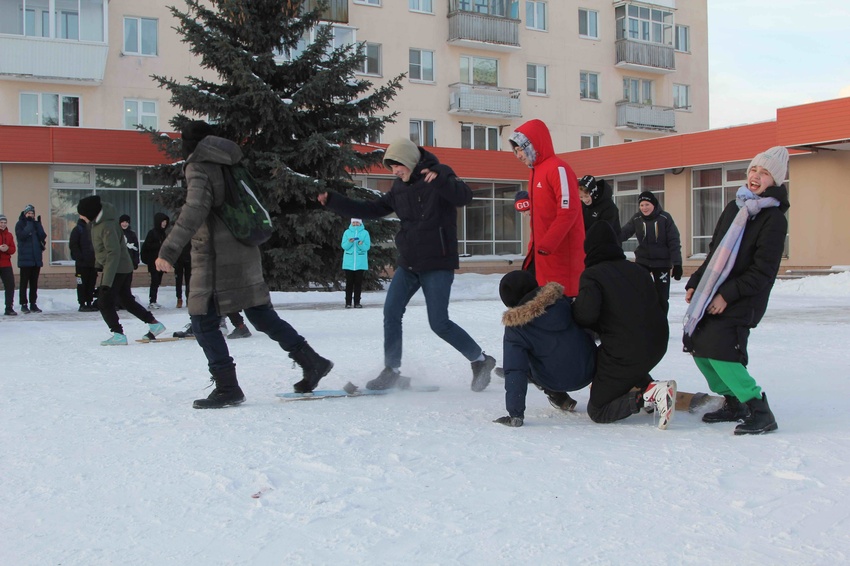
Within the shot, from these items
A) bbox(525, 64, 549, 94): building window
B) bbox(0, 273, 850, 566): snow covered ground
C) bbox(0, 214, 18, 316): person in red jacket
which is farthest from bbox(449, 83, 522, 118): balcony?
→ bbox(0, 273, 850, 566): snow covered ground

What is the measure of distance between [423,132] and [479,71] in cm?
390

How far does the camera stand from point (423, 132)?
106 feet

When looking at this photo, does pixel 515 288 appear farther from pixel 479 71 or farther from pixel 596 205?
pixel 479 71

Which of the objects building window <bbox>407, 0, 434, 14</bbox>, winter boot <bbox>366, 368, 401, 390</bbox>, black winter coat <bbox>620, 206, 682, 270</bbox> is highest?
building window <bbox>407, 0, 434, 14</bbox>

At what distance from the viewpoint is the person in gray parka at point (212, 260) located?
4.88 m

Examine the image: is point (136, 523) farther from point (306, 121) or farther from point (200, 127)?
point (306, 121)

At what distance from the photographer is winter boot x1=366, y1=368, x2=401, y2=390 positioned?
572cm

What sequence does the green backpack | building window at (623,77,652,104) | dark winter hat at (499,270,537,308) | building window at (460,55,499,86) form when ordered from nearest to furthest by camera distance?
dark winter hat at (499,270,537,308) → the green backpack → building window at (460,55,499,86) → building window at (623,77,652,104)

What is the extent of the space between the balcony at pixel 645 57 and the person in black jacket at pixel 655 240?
29.4m

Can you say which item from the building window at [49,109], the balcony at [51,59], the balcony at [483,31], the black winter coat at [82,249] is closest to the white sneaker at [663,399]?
the black winter coat at [82,249]

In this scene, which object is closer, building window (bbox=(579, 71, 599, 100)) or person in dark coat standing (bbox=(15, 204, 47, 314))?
person in dark coat standing (bbox=(15, 204, 47, 314))

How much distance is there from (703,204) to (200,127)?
25138mm

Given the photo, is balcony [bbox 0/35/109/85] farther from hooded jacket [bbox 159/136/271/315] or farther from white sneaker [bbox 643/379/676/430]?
white sneaker [bbox 643/379/676/430]

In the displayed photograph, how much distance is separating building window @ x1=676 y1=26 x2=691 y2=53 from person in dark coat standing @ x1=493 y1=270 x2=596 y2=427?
124 ft
